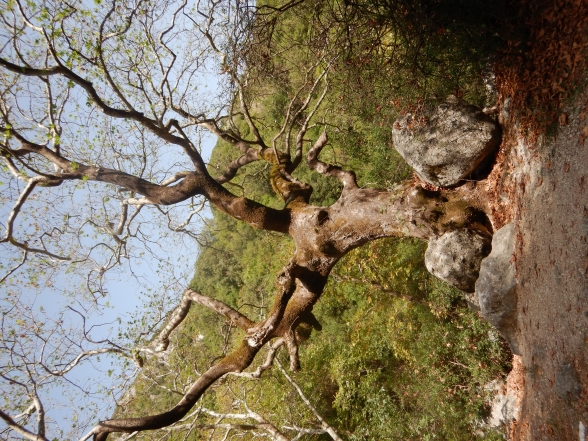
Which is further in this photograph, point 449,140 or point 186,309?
point 186,309

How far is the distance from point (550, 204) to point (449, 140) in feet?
5.75

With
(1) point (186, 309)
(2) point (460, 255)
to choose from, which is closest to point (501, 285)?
(2) point (460, 255)

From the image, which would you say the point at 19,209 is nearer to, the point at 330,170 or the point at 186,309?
the point at 186,309

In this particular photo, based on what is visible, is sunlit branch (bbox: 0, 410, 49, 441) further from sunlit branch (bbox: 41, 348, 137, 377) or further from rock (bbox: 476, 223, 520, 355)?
rock (bbox: 476, 223, 520, 355)

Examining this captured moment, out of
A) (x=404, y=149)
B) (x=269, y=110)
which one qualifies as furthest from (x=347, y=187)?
(x=269, y=110)

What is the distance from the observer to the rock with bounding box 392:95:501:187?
5461 mm

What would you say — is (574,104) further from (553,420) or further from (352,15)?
(553,420)

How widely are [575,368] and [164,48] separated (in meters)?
8.14

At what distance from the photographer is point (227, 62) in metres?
7.33

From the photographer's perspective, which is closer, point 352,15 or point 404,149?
point 352,15

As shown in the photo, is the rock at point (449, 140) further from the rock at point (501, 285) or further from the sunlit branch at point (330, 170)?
the sunlit branch at point (330, 170)

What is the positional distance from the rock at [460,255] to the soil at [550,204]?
65cm

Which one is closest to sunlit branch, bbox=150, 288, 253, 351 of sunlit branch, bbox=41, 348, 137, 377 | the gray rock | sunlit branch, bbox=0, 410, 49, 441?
sunlit branch, bbox=41, 348, 137, 377

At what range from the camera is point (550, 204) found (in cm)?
425
